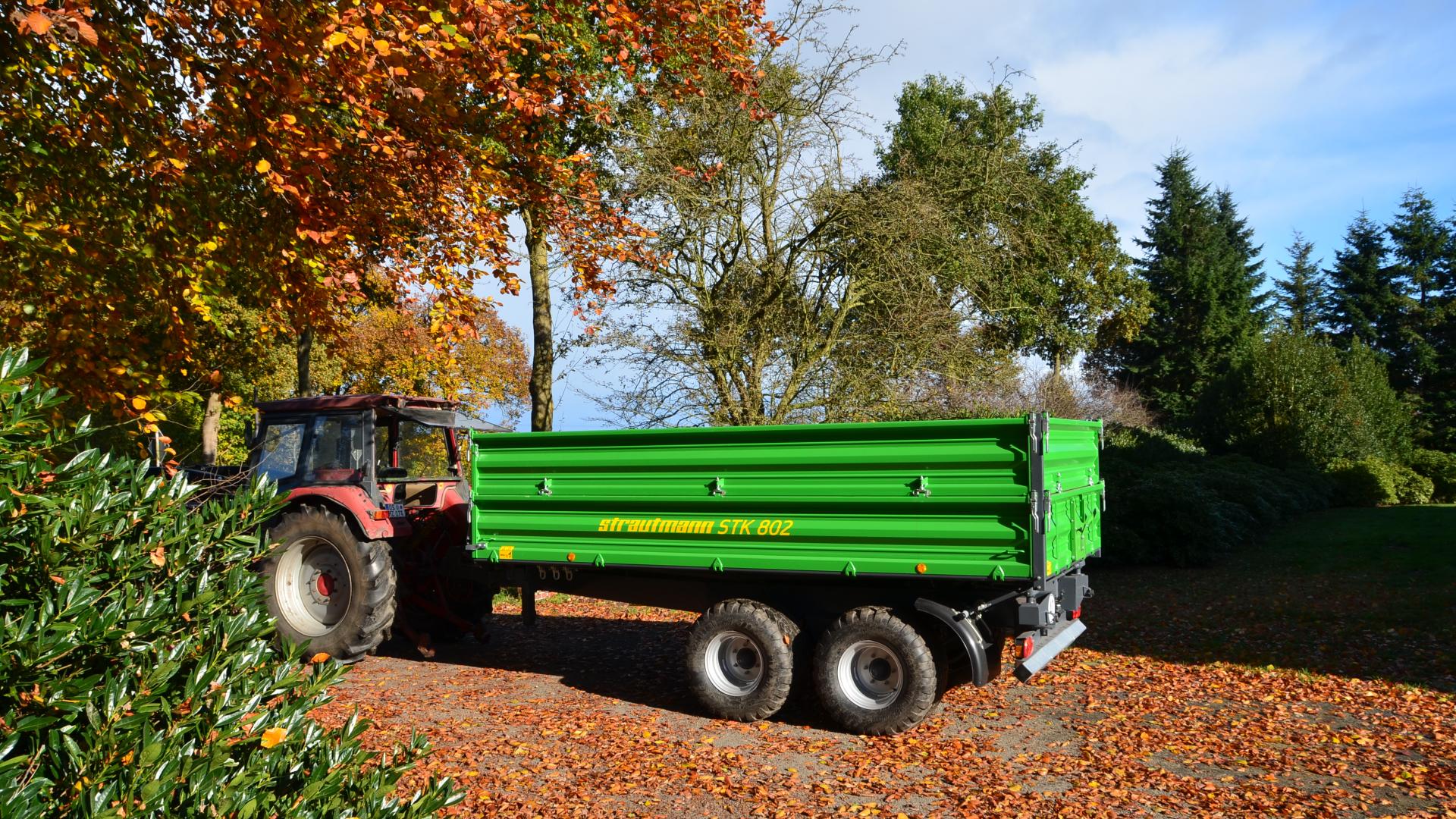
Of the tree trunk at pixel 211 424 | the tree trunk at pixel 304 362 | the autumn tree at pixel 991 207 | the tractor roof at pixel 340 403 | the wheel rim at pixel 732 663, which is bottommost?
the wheel rim at pixel 732 663

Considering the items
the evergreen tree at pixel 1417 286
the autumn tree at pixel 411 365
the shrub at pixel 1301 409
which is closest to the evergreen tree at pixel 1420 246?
the evergreen tree at pixel 1417 286

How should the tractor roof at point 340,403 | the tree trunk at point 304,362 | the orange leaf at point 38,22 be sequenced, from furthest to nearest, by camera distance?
the tree trunk at point 304,362, the tractor roof at point 340,403, the orange leaf at point 38,22

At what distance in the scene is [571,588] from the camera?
750cm

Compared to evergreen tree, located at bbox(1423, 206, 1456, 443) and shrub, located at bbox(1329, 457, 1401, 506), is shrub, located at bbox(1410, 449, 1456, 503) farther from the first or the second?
evergreen tree, located at bbox(1423, 206, 1456, 443)

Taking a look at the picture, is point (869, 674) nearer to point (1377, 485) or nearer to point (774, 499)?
point (774, 499)

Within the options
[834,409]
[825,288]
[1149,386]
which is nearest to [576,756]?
[834,409]

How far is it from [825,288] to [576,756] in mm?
8328

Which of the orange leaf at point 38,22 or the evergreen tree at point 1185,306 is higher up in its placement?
the evergreen tree at point 1185,306

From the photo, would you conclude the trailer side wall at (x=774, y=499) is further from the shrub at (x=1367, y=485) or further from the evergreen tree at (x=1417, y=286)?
the evergreen tree at (x=1417, y=286)

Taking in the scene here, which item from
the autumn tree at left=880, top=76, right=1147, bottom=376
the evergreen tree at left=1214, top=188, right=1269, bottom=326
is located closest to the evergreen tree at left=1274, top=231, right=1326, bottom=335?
the evergreen tree at left=1214, top=188, right=1269, bottom=326

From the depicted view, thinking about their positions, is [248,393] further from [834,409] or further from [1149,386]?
[1149,386]

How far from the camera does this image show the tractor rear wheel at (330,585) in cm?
793

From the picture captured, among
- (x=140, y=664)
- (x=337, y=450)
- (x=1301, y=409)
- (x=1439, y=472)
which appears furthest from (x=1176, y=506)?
(x=1439, y=472)

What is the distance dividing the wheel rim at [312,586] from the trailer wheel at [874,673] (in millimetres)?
4240
